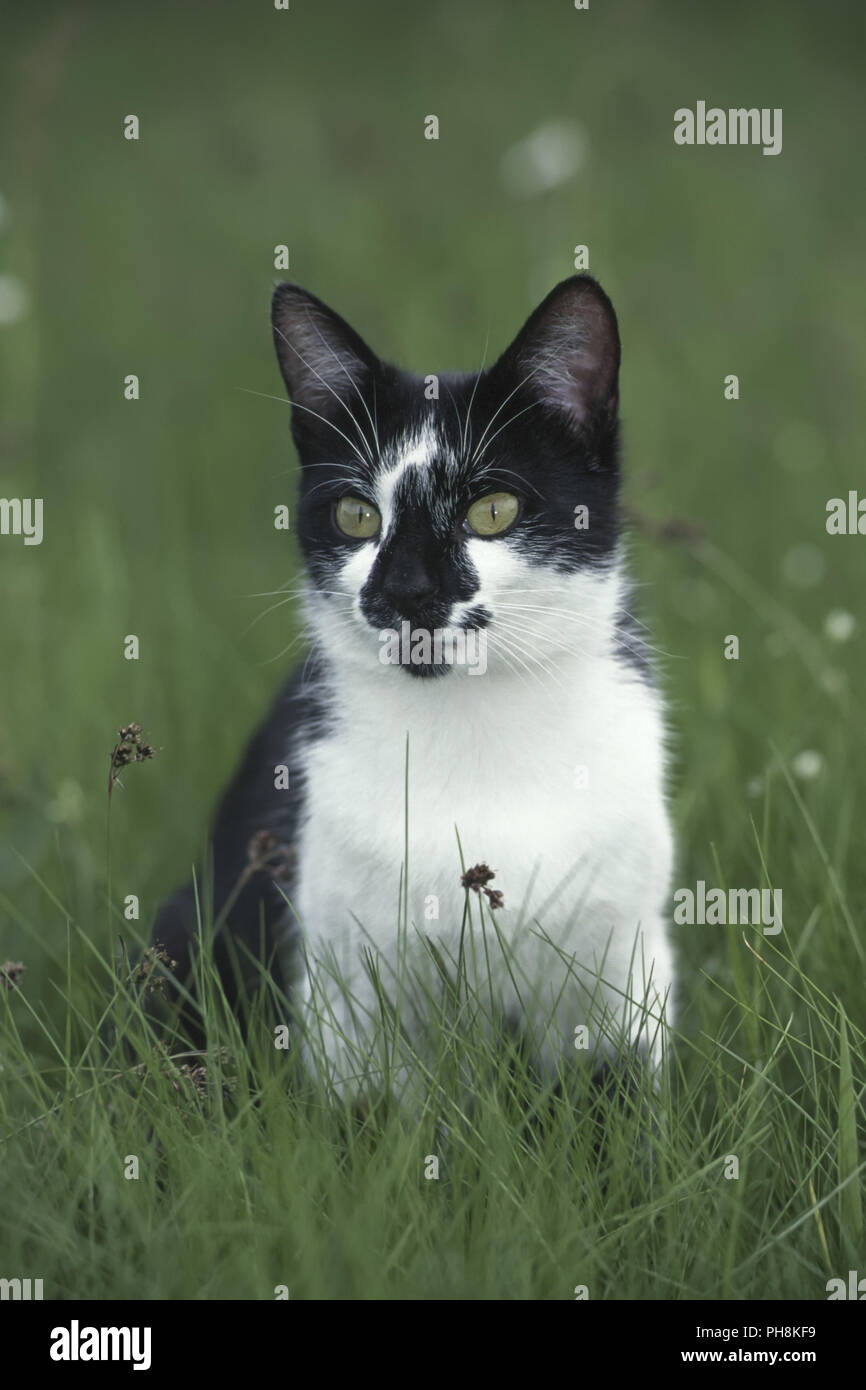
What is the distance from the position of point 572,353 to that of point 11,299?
8.06ft

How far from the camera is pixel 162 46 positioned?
8180mm

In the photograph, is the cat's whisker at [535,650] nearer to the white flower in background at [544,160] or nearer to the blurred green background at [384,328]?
the blurred green background at [384,328]

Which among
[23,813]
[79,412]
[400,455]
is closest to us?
[400,455]

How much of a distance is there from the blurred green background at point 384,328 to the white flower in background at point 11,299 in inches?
0.4

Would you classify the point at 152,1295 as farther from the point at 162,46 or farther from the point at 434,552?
the point at 162,46

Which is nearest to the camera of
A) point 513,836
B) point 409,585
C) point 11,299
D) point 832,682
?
point 409,585

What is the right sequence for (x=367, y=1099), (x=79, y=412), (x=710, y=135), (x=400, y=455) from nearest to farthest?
(x=367, y=1099) < (x=400, y=455) < (x=710, y=135) < (x=79, y=412)

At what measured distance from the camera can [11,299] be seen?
14.2 ft

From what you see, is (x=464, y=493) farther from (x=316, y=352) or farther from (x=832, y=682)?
(x=832, y=682)

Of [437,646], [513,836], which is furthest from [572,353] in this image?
[513,836]

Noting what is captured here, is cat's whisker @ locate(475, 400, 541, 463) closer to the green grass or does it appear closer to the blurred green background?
the blurred green background
